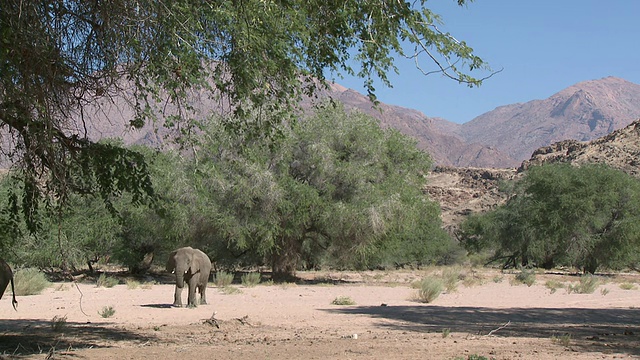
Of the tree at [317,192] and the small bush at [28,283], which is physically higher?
the tree at [317,192]

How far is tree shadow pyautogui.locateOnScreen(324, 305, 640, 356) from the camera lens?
39.0 feet

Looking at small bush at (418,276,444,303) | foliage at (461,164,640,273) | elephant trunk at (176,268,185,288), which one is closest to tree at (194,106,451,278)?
small bush at (418,276,444,303)

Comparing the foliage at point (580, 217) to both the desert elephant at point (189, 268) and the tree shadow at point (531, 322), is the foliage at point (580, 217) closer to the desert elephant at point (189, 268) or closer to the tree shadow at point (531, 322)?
the tree shadow at point (531, 322)

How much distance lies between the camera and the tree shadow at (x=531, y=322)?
1190cm

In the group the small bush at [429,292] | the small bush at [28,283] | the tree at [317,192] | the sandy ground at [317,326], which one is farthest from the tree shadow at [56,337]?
the tree at [317,192]

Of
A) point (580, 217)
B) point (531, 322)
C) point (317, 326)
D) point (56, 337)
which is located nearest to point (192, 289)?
point (317, 326)

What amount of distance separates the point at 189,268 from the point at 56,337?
5.74m

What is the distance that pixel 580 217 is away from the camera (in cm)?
4366

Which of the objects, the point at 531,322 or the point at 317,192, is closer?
the point at 531,322

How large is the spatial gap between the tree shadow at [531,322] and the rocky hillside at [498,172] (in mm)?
52605

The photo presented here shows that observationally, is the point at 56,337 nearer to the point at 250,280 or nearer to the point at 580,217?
the point at 250,280

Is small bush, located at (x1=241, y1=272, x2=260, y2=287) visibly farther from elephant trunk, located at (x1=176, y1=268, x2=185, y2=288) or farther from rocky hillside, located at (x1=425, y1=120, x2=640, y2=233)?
rocky hillside, located at (x1=425, y1=120, x2=640, y2=233)

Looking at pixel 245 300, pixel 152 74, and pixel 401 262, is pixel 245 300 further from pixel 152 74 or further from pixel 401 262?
pixel 401 262

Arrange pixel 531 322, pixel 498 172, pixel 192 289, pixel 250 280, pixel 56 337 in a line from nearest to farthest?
pixel 56 337, pixel 531 322, pixel 192 289, pixel 250 280, pixel 498 172
